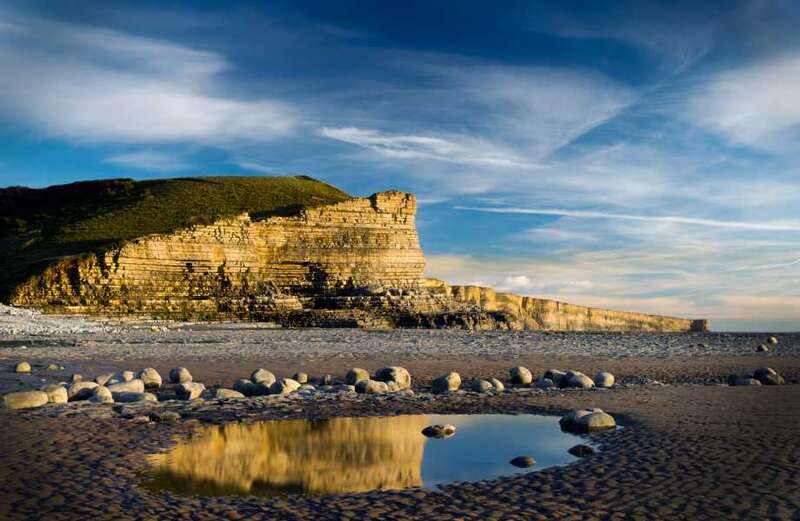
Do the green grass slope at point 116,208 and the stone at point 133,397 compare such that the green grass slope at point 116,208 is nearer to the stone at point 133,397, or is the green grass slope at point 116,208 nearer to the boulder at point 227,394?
the stone at point 133,397

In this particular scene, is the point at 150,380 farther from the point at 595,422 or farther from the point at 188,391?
the point at 595,422

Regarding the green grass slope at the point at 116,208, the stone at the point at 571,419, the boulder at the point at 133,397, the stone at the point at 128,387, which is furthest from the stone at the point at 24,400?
the green grass slope at the point at 116,208

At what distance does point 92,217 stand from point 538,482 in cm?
7025

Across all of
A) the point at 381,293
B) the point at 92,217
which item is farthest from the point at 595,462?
the point at 92,217

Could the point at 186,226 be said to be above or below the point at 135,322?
above

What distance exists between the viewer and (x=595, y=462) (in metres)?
6.90

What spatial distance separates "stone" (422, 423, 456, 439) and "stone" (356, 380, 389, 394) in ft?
10.7

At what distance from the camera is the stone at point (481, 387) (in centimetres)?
1240

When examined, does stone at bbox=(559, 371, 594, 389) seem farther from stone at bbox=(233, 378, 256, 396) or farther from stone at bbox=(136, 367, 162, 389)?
stone at bbox=(136, 367, 162, 389)

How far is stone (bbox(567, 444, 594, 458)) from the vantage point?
7324mm

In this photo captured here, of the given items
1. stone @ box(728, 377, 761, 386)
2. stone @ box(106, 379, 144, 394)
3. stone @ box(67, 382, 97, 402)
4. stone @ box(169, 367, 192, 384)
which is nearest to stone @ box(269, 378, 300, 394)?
stone @ box(106, 379, 144, 394)

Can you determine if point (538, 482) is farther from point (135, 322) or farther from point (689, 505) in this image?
point (135, 322)

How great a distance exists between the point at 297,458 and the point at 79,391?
211 inches

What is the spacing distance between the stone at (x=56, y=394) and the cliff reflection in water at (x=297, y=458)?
3.28m
